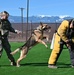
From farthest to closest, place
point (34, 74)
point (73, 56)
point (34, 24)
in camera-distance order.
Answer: point (34, 24) < point (73, 56) < point (34, 74)

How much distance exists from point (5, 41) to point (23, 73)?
5.81 feet

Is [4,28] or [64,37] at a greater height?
[4,28]

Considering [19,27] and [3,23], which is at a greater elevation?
[3,23]

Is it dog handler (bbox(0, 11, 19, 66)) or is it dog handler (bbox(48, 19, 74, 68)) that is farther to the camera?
dog handler (bbox(0, 11, 19, 66))

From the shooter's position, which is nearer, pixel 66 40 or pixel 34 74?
pixel 34 74

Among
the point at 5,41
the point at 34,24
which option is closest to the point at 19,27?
the point at 34,24

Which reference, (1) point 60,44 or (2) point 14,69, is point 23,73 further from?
(1) point 60,44

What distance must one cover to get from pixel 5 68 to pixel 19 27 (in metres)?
30.1

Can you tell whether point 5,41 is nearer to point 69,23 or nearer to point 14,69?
point 14,69

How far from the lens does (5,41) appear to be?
1130cm

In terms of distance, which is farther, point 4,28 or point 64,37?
point 4,28

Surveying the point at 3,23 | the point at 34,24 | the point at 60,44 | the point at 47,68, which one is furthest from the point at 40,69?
the point at 34,24

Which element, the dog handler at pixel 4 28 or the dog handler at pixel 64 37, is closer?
the dog handler at pixel 64 37

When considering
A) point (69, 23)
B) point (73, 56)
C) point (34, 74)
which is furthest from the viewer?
point (73, 56)
